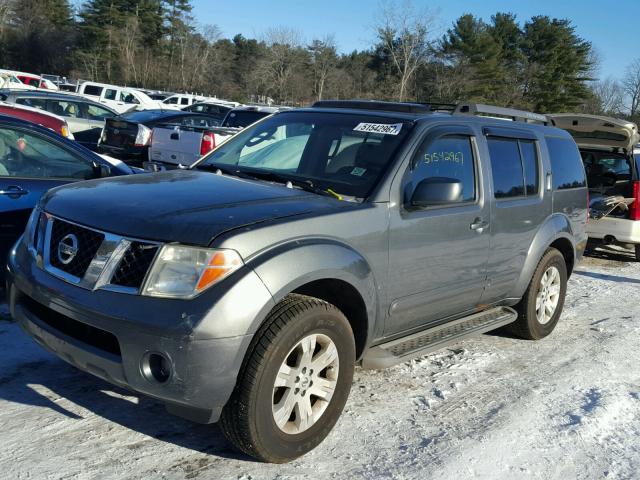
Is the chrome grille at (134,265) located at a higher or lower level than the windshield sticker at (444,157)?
lower

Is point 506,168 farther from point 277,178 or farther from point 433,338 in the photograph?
point 277,178

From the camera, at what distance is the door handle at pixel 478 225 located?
4.47 meters

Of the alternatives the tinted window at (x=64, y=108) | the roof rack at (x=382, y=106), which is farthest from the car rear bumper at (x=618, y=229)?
the tinted window at (x=64, y=108)

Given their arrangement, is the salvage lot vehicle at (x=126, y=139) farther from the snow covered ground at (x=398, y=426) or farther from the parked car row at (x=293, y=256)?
the snow covered ground at (x=398, y=426)

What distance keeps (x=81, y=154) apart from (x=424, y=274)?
11.6ft

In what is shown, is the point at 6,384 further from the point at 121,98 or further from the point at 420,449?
the point at 121,98

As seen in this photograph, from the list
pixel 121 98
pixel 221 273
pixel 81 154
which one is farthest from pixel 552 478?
pixel 121 98

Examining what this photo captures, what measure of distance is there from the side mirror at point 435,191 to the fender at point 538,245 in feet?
5.24

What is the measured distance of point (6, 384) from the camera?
157 inches

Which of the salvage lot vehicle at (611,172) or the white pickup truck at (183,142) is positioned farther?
the white pickup truck at (183,142)

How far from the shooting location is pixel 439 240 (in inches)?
164

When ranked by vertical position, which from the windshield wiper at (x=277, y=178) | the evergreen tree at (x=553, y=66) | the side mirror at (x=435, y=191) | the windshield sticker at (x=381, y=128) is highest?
the evergreen tree at (x=553, y=66)

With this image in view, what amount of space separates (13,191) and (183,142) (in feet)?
22.2

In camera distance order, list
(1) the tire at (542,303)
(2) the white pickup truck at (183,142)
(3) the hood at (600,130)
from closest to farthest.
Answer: (1) the tire at (542,303) → (3) the hood at (600,130) → (2) the white pickup truck at (183,142)
